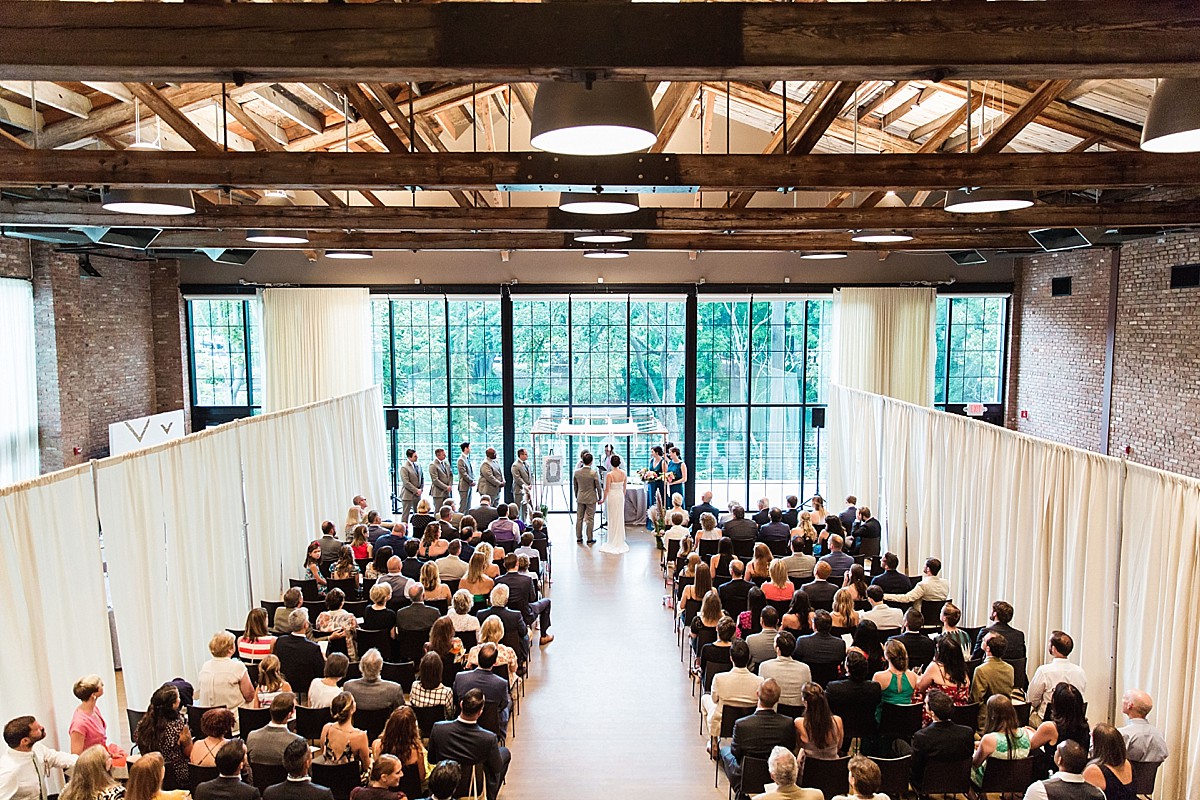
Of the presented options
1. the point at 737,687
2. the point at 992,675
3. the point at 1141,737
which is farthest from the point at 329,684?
the point at 1141,737

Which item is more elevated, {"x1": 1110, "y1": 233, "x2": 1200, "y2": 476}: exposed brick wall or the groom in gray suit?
{"x1": 1110, "y1": 233, "x2": 1200, "y2": 476}: exposed brick wall

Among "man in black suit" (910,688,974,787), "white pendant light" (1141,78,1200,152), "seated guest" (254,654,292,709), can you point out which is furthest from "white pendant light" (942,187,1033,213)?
"seated guest" (254,654,292,709)

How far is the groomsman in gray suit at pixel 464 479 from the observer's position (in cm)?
1400

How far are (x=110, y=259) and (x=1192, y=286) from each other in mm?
14979

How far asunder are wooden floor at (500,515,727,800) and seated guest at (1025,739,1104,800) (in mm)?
2391

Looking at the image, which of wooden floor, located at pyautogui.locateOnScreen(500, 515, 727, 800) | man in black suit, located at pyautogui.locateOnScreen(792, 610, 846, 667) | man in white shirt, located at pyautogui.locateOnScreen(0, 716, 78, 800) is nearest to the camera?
man in white shirt, located at pyautogui.locateOnScreen(0, 716, 78, 800)

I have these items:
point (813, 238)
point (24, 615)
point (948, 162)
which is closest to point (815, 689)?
point (948, 162)

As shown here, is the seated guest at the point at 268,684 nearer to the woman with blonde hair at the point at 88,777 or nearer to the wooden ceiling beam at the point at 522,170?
the woman with blonde hair at the point at 88,777

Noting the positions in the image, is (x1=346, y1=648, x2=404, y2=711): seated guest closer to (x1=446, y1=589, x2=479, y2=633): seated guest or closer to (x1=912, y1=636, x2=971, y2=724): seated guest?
(x1=446, y1=589, x2=479, y2=633): seated guest

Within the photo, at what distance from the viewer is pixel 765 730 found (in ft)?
18.0

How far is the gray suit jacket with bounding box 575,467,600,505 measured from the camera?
13156mm

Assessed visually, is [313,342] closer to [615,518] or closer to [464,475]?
[464,475]

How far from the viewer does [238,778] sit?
4.52 m

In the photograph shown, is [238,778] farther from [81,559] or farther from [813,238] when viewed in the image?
[813,238]
